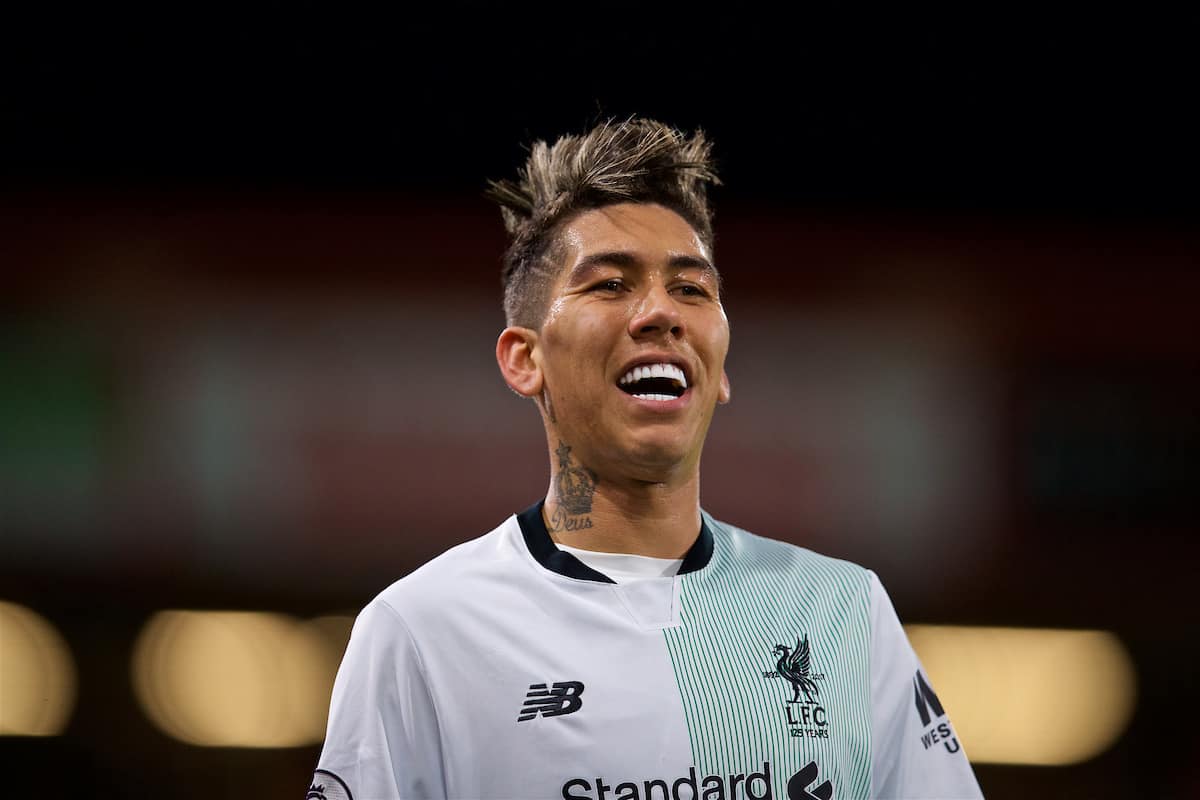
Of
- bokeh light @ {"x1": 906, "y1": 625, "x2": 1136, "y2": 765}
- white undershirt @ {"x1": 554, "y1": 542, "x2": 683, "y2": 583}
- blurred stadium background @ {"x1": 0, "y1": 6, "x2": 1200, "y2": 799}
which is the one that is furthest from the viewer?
bokeh light @ {"x1": 906, "y1": 625, "x2": 1136, "y2": 765}

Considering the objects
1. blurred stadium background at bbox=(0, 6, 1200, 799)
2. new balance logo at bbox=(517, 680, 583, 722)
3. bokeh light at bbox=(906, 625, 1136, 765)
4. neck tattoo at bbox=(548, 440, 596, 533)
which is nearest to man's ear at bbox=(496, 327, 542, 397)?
neck tattoo at bbox=(548, 440, 596, 533)

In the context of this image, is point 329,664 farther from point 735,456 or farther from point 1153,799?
→ point 1153,799

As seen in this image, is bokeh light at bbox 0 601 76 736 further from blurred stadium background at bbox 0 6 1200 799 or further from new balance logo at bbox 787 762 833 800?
new balance logo at bbox 787 762 833 800

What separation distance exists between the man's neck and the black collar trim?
2cm

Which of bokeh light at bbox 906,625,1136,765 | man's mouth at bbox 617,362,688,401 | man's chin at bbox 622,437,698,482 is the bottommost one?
bokeh light at bbox 906,625,1136,765

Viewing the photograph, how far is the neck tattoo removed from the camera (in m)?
2.13

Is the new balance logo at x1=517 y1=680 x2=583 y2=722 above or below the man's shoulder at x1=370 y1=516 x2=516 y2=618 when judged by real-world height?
below

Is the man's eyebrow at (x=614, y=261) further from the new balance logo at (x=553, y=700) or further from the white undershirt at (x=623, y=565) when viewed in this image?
the new balance logo at (x=553, y=700)

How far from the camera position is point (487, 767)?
1.86 metres

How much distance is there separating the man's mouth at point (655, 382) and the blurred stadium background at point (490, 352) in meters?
3.92

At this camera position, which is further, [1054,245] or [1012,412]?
[1054,245]

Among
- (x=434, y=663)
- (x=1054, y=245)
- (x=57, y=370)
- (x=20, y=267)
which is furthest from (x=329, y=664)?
(x=1054, y=245)

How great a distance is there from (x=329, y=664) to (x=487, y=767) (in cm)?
443

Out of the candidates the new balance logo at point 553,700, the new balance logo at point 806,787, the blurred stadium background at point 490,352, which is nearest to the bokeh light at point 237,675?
the blurred stadium background at point 490,352
